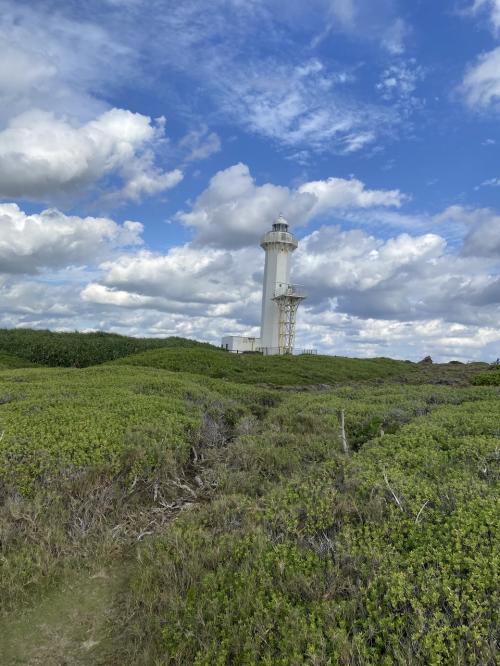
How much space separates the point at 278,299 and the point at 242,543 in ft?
140

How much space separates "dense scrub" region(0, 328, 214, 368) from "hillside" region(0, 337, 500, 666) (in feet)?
83.0

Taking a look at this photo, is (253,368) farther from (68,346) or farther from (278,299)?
(278,299)

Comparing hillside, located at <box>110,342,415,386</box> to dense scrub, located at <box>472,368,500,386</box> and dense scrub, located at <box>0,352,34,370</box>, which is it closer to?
dense scrub, located at <box>472,368,500,386</box>

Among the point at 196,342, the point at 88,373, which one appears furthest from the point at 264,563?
the point at 196,342

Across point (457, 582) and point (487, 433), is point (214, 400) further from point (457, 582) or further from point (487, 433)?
point (457, 582)

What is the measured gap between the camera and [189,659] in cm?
406

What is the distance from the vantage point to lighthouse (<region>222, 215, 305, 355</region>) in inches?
1863

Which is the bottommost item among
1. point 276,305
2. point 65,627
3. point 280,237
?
point 65,627

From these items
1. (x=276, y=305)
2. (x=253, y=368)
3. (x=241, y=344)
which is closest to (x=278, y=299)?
(x=276, y=305)

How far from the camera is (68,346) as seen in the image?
34906mm

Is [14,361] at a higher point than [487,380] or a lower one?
lower

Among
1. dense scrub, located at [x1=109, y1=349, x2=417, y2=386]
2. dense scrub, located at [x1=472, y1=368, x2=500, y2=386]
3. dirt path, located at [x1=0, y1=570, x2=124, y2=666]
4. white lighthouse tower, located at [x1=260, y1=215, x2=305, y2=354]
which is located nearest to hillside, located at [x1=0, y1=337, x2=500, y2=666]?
dirt path, located at [x1=0, y1=570, x2=124, y2=666]

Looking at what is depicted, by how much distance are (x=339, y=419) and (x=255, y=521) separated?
224 inches

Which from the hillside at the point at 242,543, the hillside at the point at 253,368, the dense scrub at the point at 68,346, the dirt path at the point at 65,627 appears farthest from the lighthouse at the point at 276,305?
the dirt path at the point at 65,627
